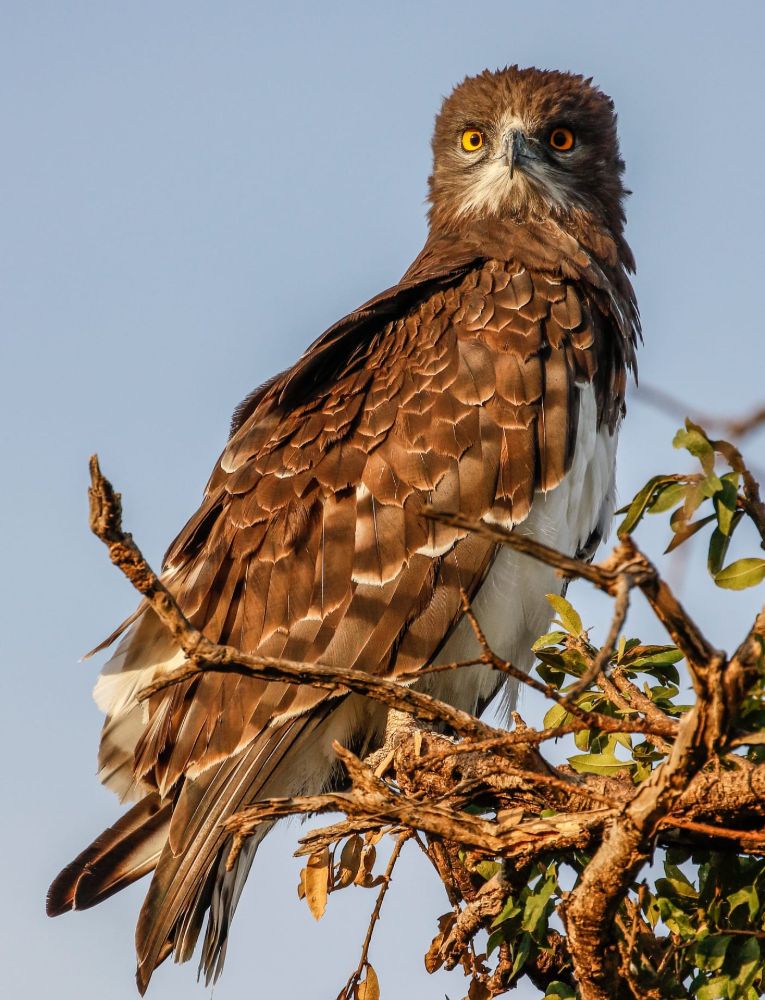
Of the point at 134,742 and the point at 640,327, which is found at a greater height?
the point at 640,327

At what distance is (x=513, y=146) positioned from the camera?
7996mm

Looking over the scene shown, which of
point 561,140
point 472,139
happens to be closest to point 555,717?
point 561,140

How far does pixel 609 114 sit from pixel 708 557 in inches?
220

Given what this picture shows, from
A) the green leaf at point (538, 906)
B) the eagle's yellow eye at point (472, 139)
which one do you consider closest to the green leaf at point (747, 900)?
the green leaf at point (538, 906)

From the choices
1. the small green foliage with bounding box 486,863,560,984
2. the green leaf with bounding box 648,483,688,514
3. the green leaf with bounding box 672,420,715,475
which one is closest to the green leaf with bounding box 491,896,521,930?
the small green foliage with bounding box 486,863,560,984

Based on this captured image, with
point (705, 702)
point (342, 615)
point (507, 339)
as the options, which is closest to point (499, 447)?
point (507, 339)

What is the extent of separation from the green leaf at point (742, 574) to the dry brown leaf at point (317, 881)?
1.87m

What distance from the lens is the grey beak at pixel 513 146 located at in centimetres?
791

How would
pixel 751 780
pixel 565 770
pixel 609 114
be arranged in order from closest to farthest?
pixel 751 780
pixel 565 770
pixel 609 114

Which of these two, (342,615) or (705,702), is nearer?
(705,702)

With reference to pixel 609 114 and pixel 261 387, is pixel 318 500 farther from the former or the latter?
pixel 609 114

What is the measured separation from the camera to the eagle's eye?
828 centimetres

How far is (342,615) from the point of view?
6055 mm

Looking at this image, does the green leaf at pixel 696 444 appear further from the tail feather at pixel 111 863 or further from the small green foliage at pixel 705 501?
the tail feather at pixel 111 863
